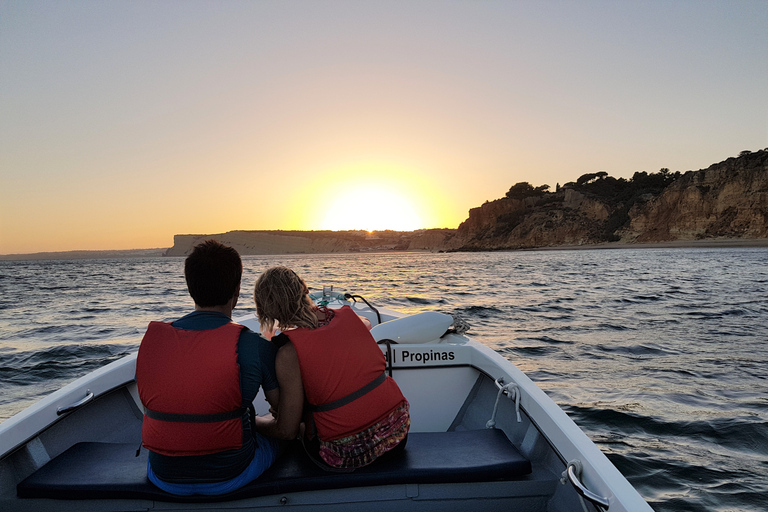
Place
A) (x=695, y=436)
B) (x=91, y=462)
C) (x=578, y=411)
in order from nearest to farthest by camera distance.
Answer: (x=91, y=462), (x=695, y=436), (x=578, y=411)

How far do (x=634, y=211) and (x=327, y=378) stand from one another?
71370 millimetres

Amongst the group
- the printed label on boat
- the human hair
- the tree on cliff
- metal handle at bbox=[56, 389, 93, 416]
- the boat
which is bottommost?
the boat

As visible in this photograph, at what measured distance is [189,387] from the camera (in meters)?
1.81

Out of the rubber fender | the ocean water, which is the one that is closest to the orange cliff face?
the ocean water

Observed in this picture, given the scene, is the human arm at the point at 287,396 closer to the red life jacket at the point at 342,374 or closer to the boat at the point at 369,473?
the red life jacket at the point at 342,374

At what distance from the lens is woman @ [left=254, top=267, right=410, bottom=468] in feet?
6.53

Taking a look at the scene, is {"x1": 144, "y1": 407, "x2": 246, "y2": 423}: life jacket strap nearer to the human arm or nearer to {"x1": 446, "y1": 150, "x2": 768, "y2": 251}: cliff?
the human arm

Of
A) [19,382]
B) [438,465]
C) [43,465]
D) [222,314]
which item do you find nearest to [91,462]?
[43,465]

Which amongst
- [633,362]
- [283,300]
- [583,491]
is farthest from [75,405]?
[633,362]

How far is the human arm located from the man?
4 centimetres

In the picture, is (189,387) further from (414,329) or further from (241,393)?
(414,329)

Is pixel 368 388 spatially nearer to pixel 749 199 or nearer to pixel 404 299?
pixel 404 299

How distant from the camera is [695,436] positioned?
4.05 m

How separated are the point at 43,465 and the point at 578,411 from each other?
14.1ft
